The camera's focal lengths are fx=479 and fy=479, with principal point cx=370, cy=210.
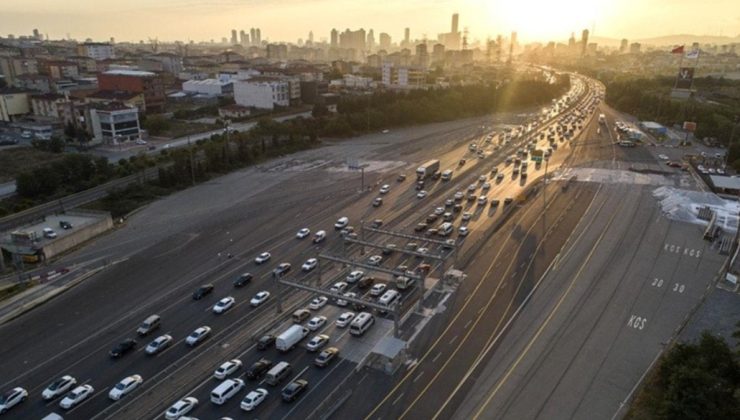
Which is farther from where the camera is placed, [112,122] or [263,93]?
[263,93]

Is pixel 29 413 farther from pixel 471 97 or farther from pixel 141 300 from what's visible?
pixel 471 97

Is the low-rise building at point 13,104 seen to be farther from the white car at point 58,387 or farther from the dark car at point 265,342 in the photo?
the dark car at point 265,342

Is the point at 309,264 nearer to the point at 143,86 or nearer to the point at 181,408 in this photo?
the point at 181,408

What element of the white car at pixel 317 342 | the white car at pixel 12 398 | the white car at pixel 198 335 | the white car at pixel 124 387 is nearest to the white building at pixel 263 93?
the white car at pixel 198 335

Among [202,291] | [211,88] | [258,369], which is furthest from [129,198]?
[211,88]

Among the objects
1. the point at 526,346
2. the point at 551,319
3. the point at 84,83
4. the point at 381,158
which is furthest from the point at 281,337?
the point at 84,83
